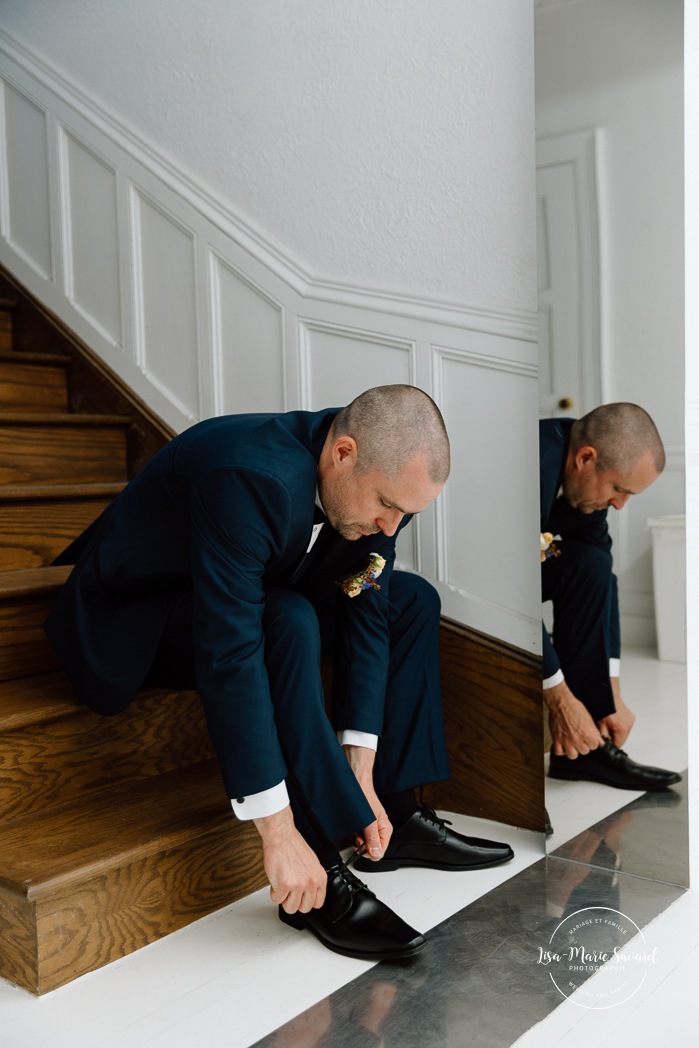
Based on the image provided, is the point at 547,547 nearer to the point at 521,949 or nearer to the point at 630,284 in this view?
the point at 630,284

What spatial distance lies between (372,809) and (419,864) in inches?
11.8

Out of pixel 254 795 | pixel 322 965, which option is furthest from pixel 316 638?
pixel 322 965

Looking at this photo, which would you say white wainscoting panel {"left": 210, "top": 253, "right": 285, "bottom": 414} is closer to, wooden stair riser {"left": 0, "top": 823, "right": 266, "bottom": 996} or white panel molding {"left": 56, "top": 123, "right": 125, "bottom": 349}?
white panel molding {"left": 56, "top": 123, "right": 125, "bottom": 349}

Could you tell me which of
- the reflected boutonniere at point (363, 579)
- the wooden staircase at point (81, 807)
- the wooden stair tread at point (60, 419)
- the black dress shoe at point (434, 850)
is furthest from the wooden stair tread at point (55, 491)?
the black dress shoe at point (434, 850)

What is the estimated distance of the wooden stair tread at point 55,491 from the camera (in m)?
2.26

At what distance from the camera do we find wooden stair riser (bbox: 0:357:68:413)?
2.79m

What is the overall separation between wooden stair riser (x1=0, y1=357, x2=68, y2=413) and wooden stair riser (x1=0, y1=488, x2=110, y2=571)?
1.69 feet

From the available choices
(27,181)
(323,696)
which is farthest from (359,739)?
(27,181)

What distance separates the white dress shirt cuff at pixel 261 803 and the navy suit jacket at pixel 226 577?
0.01m

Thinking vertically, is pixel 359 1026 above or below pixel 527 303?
below

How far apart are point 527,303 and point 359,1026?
136 centimetres

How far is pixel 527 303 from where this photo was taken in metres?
1.99

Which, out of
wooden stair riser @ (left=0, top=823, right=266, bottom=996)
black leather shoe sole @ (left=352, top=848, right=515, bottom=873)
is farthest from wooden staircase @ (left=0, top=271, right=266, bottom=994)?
black leather shoe sole @ (left=352, top=848, right=515, bottom=873)

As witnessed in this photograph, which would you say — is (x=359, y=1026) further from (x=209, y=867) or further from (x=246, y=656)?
(x=246, y=656)
